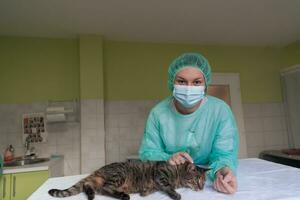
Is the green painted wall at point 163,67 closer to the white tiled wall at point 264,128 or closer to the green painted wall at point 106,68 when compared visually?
the green painted wall at point 106,68

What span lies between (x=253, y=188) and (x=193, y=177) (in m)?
0.20

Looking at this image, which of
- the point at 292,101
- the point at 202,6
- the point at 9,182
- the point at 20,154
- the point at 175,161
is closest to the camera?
the point at 175,161

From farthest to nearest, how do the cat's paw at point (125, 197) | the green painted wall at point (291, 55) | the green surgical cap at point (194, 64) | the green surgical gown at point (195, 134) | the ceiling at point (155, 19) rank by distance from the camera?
the green painted wall at point (291, 55) → the ceiling at point (155, 19) → the green surgical cap at point (194, 64) → the green surgical gown at point (195, 134) → the cat's paw at point (125, 197)

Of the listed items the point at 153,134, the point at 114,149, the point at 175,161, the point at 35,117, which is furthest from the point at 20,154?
the point at 175,161

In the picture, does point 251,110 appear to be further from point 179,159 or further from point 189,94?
point 179,159

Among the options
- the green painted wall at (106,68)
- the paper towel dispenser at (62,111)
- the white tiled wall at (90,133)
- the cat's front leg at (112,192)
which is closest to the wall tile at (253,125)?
the green painted wall at (106,68)

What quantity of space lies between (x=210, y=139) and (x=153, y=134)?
0.27 m

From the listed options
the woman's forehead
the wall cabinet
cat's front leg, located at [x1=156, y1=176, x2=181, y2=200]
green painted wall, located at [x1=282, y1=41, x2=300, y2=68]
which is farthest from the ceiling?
cat's front leg, located at [x1=156, y1=176, x2=181, y2=200]

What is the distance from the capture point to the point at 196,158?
3.45 feet

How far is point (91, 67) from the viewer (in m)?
2.41

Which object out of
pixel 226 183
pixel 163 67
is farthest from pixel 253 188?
pixel 163 67

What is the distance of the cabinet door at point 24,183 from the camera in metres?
1.80

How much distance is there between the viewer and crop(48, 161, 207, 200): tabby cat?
0.71 metres

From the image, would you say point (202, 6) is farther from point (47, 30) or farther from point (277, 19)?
point (47, 30)
